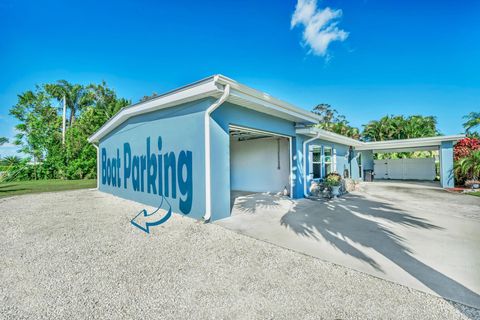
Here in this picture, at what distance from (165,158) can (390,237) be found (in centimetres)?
596

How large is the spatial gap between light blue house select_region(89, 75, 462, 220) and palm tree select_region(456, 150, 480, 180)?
73 cm

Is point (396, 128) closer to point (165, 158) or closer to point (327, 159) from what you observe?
point (327, 159)

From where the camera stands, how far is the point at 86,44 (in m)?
13.2

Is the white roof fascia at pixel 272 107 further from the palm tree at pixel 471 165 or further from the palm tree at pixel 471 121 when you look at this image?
the palm tree at pixel 471 121

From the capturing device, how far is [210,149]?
4918 millimetres

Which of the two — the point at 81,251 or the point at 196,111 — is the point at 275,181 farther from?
the point at 81,251

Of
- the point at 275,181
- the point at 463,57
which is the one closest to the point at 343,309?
the point at 275,181

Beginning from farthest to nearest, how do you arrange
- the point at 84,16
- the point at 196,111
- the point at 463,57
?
the point at 463,57
the point at 84,16
the point at 196,111

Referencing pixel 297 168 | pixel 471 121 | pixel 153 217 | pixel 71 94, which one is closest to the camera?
pixel 153 217

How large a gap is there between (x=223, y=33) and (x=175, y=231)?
32.9ft

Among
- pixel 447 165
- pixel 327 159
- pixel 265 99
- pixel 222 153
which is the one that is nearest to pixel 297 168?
pixel 265 99

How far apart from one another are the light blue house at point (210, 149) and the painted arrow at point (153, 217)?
0.82ft

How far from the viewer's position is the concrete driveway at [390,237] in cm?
254

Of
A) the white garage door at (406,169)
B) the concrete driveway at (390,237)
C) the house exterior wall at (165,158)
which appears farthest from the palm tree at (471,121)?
the house exterior wall at (165,158)
